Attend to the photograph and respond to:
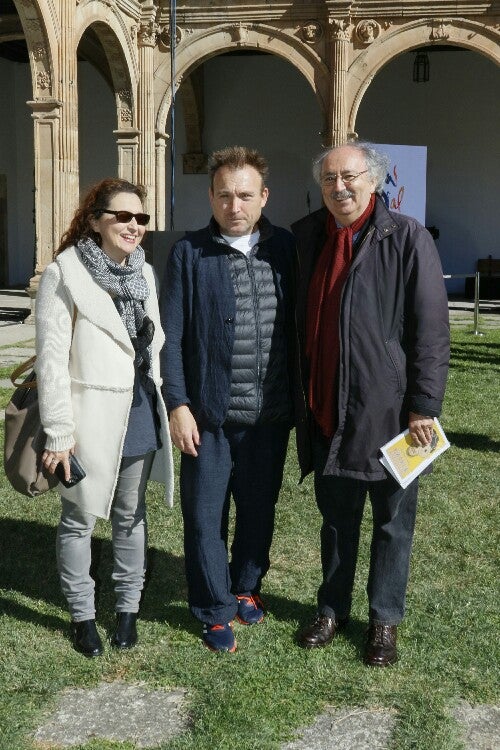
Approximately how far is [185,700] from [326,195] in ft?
5.16

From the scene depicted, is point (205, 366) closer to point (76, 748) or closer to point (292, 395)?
point (292, 395)

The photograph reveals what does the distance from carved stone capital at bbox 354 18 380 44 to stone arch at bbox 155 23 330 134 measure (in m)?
0.71

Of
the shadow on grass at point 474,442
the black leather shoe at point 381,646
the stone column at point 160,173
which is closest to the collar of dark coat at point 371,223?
the black leather shoe at point 381,646

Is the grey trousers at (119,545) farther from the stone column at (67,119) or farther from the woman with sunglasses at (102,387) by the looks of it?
the stone column at (67,119)

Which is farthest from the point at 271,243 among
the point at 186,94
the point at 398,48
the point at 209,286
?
the point at 186,94

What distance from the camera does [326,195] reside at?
108 inches

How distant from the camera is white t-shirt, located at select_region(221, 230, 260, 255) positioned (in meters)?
2.84

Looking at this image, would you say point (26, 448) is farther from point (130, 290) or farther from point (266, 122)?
point (266, 122)

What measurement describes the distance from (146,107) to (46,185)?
3.58 m

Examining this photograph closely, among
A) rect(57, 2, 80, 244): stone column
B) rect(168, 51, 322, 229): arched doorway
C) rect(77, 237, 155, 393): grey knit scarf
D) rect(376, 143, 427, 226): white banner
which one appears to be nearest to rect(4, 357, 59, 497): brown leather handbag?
rect(77, 237, 155, 393): grey knit scarf

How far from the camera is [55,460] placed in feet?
9.03

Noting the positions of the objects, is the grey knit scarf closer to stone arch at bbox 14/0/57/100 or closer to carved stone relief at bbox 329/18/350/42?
stone arch at bbox 14/0/57/100

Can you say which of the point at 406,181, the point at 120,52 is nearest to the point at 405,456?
the point at 406,181

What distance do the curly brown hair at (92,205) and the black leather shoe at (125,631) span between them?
1.23m
